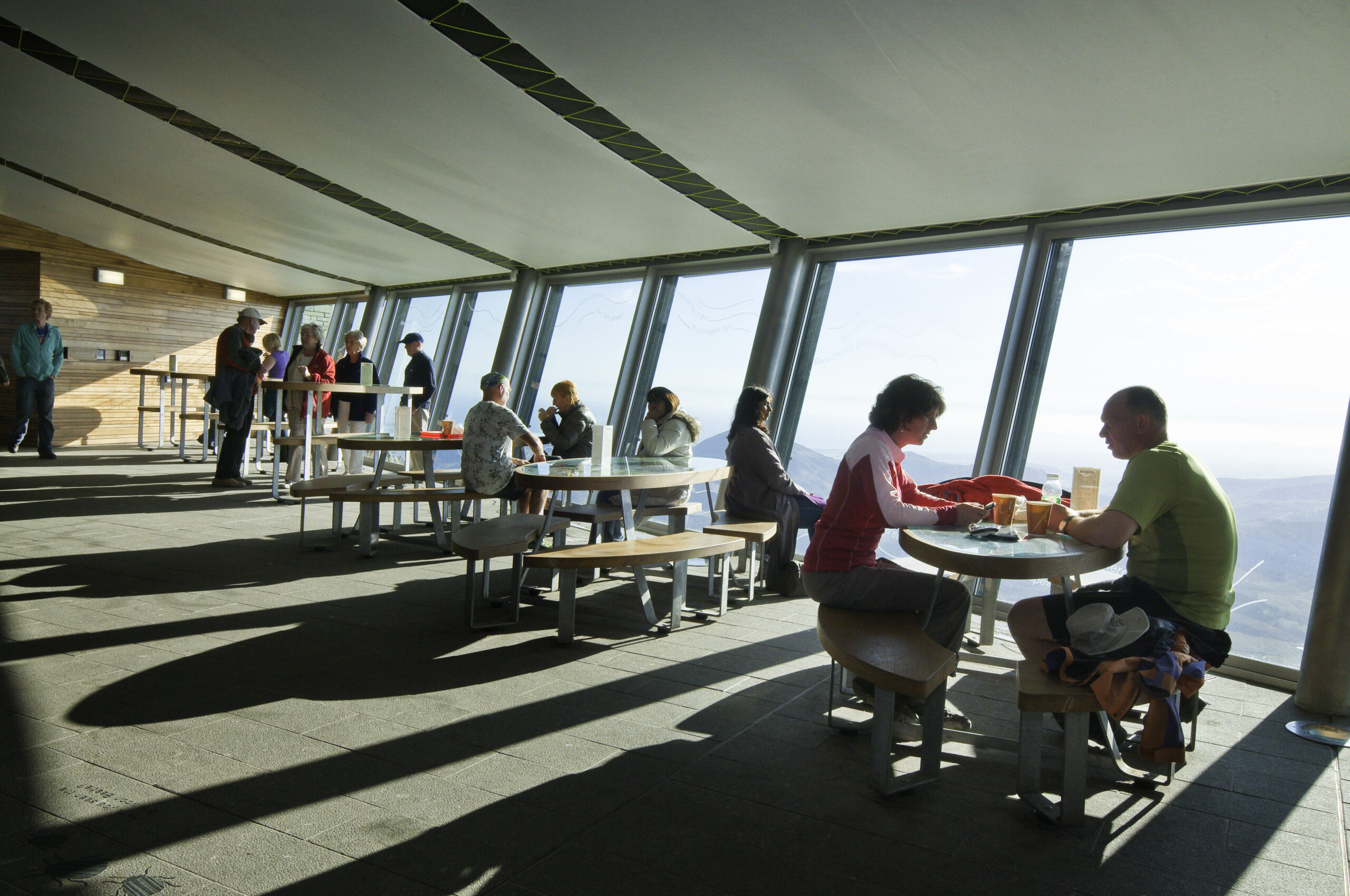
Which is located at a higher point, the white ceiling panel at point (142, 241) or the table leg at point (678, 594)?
the white ceiling panel at point (142, 241)

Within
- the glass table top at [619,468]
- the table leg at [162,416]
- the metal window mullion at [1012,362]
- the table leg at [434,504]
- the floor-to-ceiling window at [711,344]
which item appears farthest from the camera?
the table leg at [162,416]

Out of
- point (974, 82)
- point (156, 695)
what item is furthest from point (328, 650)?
point (974, 82)

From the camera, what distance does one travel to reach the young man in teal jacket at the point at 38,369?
9266 millimetres

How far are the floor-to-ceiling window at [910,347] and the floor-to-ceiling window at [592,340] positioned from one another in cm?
240

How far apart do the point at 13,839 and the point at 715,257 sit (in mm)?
6592

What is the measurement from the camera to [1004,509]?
2906 mm

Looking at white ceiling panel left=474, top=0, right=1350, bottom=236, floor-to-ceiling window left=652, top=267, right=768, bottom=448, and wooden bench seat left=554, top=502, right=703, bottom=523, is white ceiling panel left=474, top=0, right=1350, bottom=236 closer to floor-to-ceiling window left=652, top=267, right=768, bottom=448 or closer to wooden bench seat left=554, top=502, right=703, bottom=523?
wooden bench seat left=554, top=502, right=703, bottom=523

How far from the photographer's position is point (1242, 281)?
186 inches

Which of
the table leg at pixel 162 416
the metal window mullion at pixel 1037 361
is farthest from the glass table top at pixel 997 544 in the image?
the table leg at pixel 162 416

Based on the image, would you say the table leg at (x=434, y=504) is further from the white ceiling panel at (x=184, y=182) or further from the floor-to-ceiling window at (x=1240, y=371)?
the floor-to-ceiling window at (x=1240, y=371)

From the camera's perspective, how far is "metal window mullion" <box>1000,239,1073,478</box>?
5.34 m

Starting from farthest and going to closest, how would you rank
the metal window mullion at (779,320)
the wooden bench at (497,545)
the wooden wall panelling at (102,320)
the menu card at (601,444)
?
the wooden wall panelling at (102,320), the metal window mullion at (779,320), the menu card at (601,444), the wooden bench at (497,545)

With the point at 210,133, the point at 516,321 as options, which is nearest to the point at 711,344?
the point at 516,321

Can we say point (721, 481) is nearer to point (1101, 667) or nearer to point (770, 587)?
point (770, 587)
